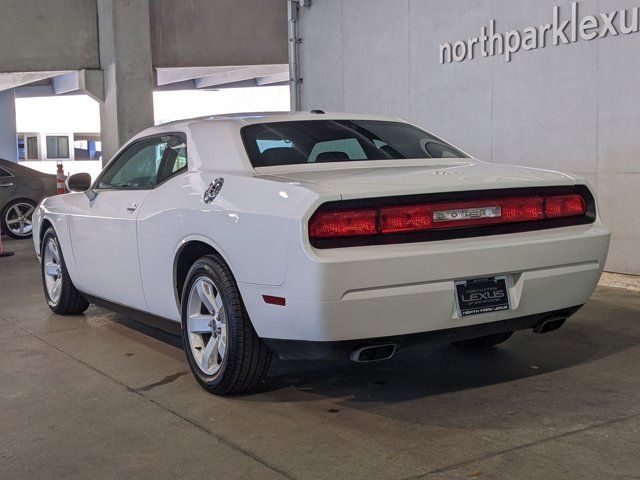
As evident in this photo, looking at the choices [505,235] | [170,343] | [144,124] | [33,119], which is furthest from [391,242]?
[33,119]

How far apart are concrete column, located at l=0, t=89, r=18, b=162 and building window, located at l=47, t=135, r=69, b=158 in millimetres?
2391

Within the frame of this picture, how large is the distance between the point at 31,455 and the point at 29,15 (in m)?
13.8

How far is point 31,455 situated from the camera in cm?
351

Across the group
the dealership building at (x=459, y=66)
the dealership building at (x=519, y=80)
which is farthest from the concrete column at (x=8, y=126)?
the dealership building at (x=519, y=80)

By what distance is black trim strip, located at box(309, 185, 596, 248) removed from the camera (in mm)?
3660

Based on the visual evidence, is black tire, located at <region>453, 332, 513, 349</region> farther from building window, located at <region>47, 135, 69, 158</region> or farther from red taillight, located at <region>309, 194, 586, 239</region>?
building window, located at <region>47, 135, 69, 158</region>

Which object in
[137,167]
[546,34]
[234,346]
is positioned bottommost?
[234,346]

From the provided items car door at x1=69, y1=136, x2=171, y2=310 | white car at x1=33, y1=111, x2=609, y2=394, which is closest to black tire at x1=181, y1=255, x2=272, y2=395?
white car at x1=33, y1=111, x2=609, y2=394

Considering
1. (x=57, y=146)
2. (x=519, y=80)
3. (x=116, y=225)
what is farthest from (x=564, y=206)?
(x=57, y=146)

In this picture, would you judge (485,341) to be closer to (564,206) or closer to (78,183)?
(564,206)

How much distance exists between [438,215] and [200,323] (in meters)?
1.39

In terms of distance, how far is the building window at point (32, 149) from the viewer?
31234mm

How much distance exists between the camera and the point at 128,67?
50.5ft

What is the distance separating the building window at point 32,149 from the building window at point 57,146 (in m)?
0.48
